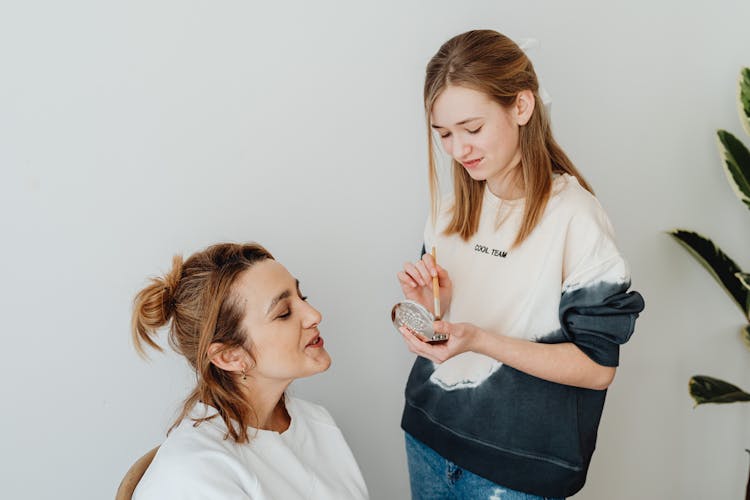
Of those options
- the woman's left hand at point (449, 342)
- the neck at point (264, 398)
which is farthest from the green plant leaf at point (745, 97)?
the neck at point (264, 398)

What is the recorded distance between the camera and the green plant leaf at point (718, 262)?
206cm

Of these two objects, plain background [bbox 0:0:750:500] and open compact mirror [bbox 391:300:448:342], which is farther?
plain background [bbox 0:0:750:500]

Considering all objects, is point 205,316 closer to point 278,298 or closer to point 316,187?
point 278,298

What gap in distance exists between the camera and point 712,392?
6.55 ft

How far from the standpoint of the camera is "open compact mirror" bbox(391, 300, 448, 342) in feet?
4.28

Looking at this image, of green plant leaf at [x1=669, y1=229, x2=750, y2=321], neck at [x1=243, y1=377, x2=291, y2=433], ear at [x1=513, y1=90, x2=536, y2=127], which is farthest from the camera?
green plant leaf at [x1=669, y1=229, x2=750, y2=321]

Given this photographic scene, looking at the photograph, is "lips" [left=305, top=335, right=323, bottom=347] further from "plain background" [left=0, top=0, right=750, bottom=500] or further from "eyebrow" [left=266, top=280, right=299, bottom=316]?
"plain background" [left=0, top=0, right=750, bottom=500]

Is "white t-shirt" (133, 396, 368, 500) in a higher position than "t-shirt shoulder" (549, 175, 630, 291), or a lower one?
lower

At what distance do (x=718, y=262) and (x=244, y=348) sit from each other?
136 centimetres

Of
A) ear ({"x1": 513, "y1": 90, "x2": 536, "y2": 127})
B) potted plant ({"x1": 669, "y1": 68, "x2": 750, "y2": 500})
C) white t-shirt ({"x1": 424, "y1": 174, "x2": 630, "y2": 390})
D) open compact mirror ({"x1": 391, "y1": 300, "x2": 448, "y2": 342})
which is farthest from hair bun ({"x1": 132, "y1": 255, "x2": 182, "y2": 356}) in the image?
potted plant ({"x1": 669, "y1": 68, "x2": 750, "y2": 500})

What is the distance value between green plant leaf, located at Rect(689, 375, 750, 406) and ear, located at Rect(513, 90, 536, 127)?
1.02 m

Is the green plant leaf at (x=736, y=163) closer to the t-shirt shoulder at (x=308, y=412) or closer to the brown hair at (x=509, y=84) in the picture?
the brown hair at (x=509, y=84)

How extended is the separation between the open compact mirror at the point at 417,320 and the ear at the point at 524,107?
387 millimetres

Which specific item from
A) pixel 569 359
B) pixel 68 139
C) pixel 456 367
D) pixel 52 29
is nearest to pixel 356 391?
pixel 456 367
